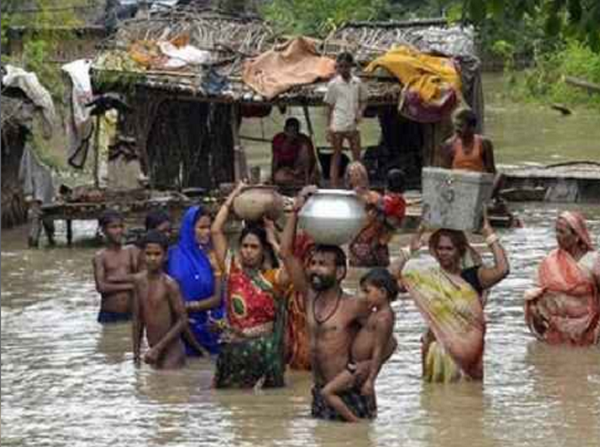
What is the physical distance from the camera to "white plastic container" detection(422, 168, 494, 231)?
31.8 feet

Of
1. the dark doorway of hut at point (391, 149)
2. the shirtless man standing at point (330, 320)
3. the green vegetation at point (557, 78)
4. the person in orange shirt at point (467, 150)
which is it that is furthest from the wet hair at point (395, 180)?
the green vegetation at point (557, 78)

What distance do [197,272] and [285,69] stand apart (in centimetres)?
839

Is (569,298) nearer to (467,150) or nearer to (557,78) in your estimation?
(467,150)

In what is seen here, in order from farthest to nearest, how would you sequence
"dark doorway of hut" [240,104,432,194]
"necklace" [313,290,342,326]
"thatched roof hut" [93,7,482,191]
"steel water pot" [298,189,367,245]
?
"dark doorway of hut" [240,104,432,194], "thatched roof hut" [93,7,482,191], "steel water pot" [298,189,367,245], "necklace" [313,290,342,326]

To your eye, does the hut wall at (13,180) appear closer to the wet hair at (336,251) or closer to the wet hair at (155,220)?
the wet hair at (155,220)

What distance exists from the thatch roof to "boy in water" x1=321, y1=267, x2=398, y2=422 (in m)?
9.96

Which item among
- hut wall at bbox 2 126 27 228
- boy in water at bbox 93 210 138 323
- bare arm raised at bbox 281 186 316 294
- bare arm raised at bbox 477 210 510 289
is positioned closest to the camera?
bare arm raised at bbox 281 186 316 294

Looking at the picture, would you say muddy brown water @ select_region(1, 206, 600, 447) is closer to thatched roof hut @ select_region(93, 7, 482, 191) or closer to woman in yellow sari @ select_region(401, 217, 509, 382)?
woman in yellow sari @ select_region(401, 217, 509, 382)

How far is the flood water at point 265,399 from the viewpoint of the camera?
328 inches

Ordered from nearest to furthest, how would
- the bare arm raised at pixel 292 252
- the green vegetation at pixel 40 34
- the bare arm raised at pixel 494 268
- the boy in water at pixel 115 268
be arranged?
the bare arm raised at pixel 292 252 → the bare arm raised at pixel 494 268 → the boy in water at pixel 115 268 → the green vegetation at pixel 40 34

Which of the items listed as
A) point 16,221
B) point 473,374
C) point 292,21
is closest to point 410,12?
point 292,21

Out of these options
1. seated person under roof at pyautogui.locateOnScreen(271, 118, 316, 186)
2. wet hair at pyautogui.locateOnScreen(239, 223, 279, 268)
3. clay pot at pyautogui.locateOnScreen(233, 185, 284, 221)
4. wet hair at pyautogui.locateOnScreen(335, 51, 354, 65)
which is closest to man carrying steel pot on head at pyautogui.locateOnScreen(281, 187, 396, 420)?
wet hair at pyautogui.locateOnScreen(239, 223, 279, 268)

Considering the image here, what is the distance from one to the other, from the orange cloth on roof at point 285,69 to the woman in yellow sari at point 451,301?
8.73m

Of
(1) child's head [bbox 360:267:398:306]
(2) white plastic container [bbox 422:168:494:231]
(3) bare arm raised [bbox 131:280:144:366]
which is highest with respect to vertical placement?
(2) white plastic container [bbox 422:168:494:231]
